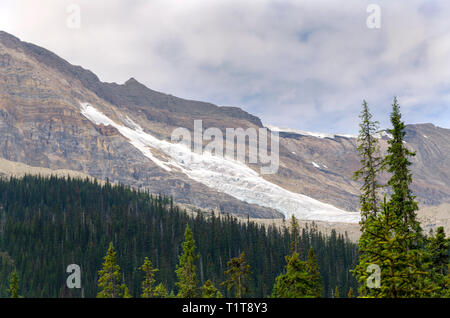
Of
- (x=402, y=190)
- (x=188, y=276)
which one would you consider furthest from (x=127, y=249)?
(x=402, y=190)

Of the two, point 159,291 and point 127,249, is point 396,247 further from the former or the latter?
point 127,249

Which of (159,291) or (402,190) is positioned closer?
(402,190)

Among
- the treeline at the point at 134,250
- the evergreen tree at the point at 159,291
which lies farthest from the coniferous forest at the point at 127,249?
the evergreen tree at the point at 159,291

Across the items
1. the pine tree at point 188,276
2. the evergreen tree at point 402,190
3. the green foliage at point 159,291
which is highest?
the evergreen tree at point 402,190

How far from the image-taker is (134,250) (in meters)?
129

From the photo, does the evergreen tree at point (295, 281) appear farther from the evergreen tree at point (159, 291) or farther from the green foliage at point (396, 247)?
the evergreen tree at point (159, 291)

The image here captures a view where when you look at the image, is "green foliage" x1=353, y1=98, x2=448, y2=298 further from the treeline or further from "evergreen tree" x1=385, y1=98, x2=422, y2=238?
the treeline

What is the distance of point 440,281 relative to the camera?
25750mm

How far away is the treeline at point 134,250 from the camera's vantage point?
110312 millimetres

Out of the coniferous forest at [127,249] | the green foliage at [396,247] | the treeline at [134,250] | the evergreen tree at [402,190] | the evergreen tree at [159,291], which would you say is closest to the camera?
the green foliage at [396,247]

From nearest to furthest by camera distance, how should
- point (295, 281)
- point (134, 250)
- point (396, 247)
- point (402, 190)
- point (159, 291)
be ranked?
point (396, 247), point (402, 190), point (295, 281), point (159, 291), point (134, 250)

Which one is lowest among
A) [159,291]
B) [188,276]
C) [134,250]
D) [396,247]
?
[159,291]

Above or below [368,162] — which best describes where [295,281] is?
below
